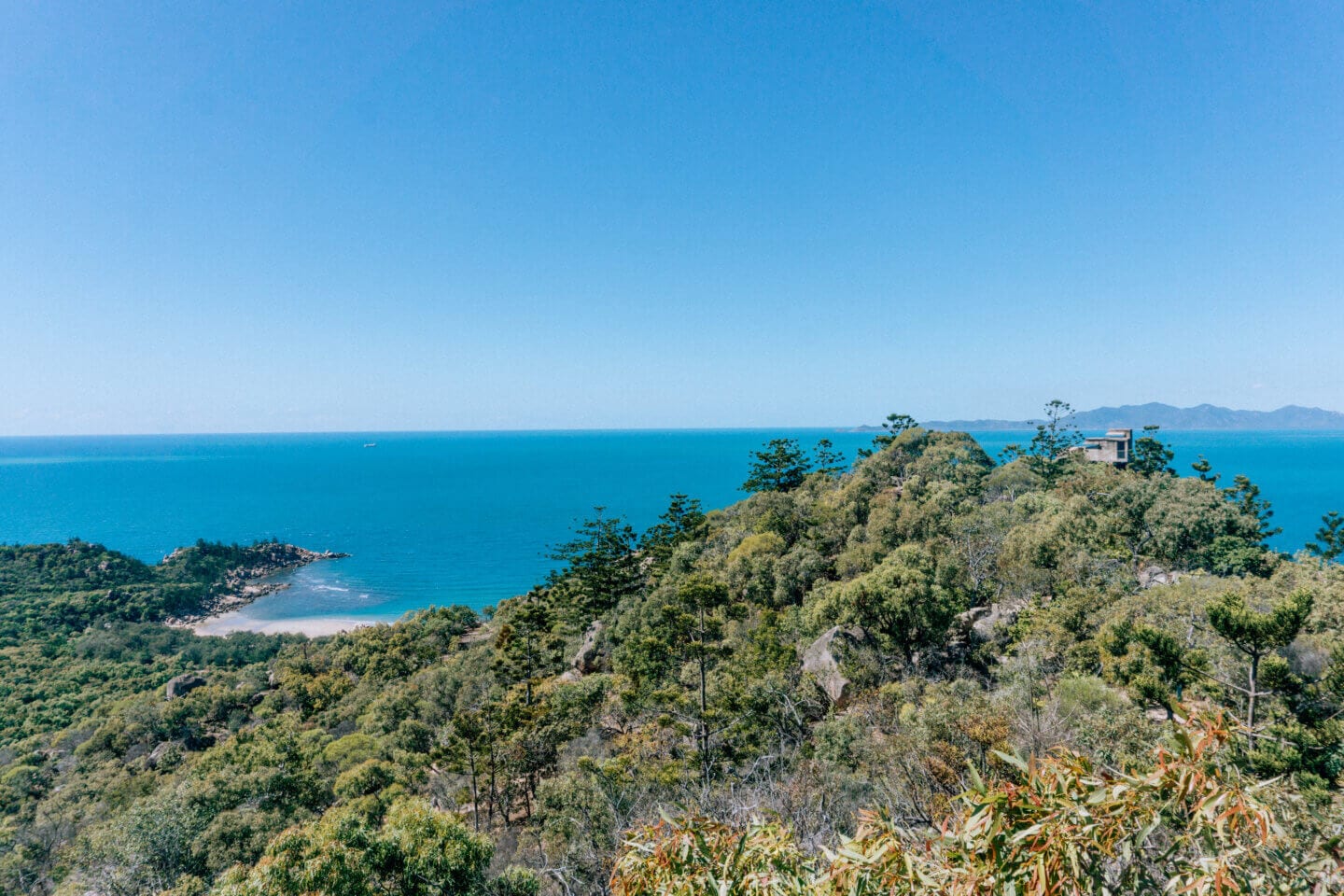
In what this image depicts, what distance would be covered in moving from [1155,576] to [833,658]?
14.9 metres

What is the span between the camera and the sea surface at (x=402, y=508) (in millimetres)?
57719

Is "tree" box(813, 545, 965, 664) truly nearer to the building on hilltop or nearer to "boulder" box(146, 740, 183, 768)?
"boulder" box(146, 740, 183, 768)

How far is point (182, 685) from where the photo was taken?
32781 mm

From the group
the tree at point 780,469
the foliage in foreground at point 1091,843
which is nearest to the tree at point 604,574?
the tree at point 780,469

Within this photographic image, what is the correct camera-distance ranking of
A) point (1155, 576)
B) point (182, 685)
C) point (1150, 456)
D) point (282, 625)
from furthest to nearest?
point (282, 625) → point (1150, 456) → point (182, 685) → point (1155, 576)

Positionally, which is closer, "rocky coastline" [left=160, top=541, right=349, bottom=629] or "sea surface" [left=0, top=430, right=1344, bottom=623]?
"rocky coastline" [left=160, top=541, right=349, bottom=629]

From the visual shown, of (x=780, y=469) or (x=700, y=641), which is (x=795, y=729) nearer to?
(x=700, y=641)

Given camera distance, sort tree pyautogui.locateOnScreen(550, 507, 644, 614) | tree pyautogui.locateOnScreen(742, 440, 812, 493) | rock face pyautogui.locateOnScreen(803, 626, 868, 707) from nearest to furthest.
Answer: rock face pyautogui.locateOnScreen(803, 626, 868, 707) < tree pyautogui.locateOnScreen(550, 507, 644, 614) < tree pyautogui.locateOnScreen(742, 440, 812, 493)

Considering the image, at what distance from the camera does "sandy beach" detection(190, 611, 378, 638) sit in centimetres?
4702

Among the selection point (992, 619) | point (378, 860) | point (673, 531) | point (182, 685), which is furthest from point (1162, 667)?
point (182, 685)

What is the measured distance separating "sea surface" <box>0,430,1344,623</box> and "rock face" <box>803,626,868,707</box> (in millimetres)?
39599

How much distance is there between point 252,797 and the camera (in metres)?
14.5

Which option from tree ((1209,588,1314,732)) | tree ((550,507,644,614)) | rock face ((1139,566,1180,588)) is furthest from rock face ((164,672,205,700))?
rock face ((1139,566,1180,588))

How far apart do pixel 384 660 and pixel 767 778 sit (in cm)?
2915
